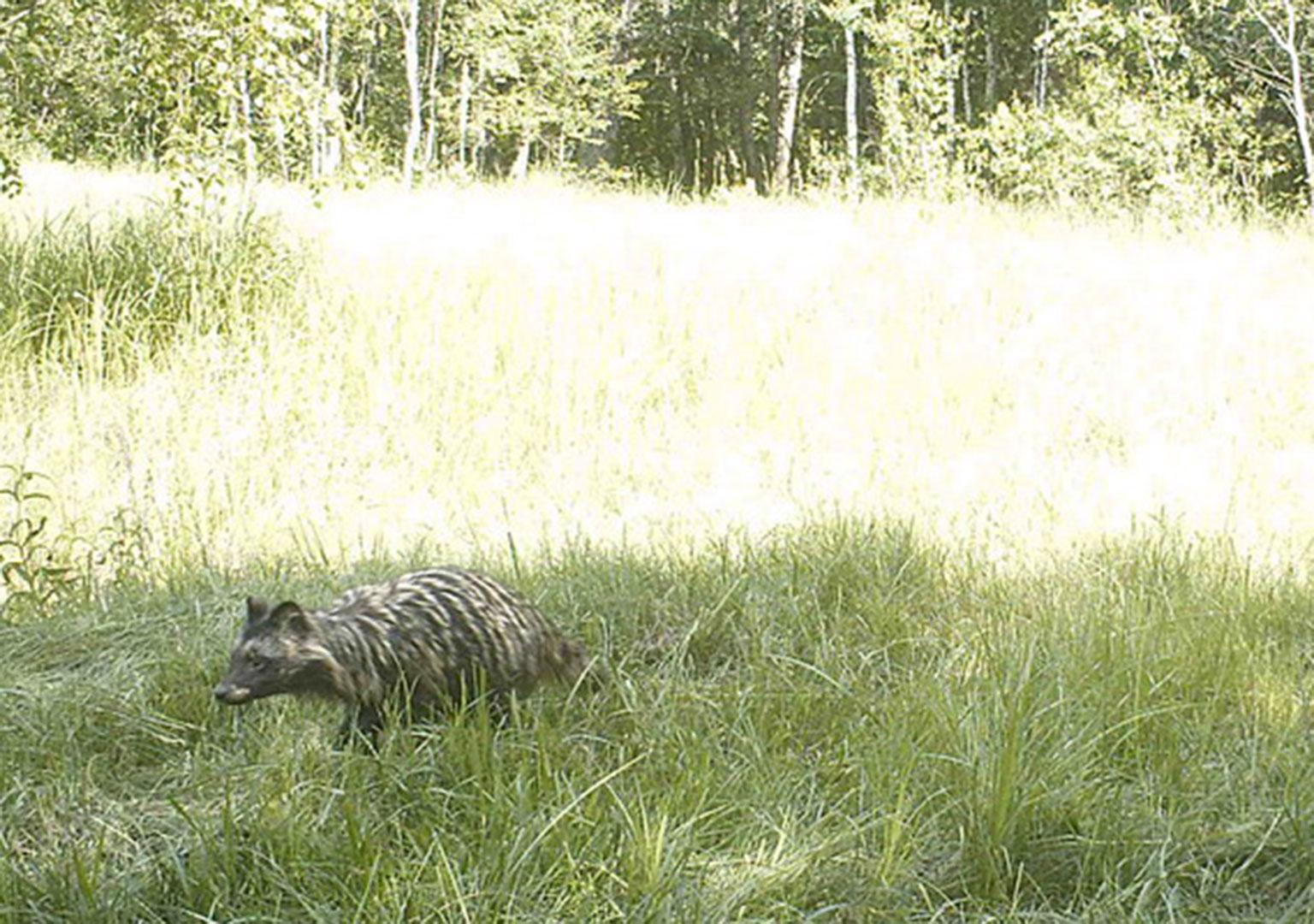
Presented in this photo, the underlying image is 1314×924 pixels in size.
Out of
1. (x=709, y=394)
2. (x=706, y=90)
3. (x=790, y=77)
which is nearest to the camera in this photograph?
(x=709, y=394)

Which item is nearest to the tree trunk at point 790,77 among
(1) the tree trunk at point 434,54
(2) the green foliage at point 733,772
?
(1) the tree trunk at point 434,54

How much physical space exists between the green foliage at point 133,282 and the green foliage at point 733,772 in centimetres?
365

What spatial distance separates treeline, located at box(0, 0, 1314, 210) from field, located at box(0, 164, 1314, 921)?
1.25 metres

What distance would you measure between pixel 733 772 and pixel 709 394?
4.99 m

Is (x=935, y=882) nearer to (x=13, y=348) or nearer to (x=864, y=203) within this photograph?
(x=13, y=348)

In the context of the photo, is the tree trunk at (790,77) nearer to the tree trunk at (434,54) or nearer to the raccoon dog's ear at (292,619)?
the tree trunk at (434,54)

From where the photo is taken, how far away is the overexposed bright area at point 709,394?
5988 millimetres

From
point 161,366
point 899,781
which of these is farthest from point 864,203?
point 899,781

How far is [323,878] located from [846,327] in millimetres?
6877

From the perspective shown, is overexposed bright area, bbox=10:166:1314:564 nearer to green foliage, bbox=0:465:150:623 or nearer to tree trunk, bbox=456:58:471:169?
green foliage, bbox=0:465:150:623

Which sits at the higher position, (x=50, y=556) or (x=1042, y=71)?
(x=1042, y=71)

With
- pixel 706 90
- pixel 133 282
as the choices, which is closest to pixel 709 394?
pixel 133 282

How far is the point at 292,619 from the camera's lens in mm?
3510

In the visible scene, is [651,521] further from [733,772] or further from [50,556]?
[733,772]
